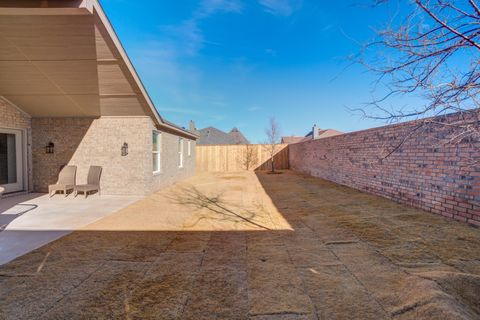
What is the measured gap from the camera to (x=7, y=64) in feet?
17.3

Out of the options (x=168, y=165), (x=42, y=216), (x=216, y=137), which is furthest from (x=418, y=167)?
(x=216, y=137)

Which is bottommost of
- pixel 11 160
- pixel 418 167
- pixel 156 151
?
pixel 418 167

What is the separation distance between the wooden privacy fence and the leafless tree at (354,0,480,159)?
48.6 ft

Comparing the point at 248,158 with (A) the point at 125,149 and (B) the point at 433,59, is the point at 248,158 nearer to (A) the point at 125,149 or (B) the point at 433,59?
(A) the point at 125,149

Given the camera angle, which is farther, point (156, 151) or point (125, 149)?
point (156, 151)

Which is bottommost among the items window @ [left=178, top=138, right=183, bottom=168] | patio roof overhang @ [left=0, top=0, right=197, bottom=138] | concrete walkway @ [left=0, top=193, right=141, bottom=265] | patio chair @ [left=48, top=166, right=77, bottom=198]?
concrete walkway @ [left=0, top=193, right=141, bottom=265]

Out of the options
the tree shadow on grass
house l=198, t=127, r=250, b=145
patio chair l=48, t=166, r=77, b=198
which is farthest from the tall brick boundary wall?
house l=198, t=127, r=250, b=145

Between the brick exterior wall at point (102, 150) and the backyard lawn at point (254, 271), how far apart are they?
9.03ft

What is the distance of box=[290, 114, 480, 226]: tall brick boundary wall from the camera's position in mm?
4090

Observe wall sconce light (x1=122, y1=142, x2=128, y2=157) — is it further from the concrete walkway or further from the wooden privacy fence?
the wooden privacy fence

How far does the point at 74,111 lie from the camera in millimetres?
7043

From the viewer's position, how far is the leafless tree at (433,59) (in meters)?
1.71

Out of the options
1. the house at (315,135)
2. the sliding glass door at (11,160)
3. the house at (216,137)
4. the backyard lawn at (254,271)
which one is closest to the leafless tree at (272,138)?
the house at (315,135)

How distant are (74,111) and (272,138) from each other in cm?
1290
